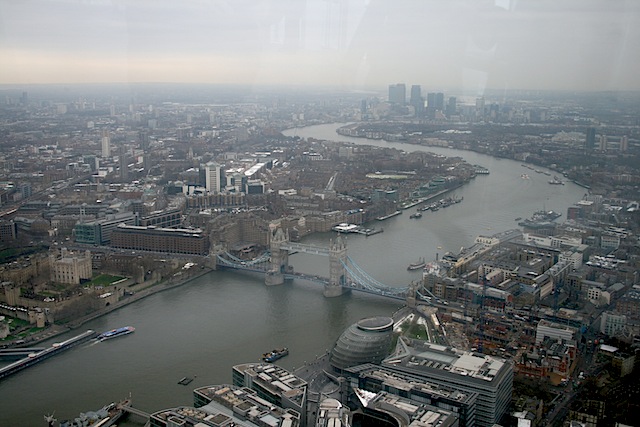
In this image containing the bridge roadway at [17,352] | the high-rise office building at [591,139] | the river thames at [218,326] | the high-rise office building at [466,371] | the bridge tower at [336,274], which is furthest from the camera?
the high-rise office building at [591,139]

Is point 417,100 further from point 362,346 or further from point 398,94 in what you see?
point 362,346

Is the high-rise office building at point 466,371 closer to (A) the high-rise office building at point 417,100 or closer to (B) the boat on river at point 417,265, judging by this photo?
(B) the boat on river at point 417,265

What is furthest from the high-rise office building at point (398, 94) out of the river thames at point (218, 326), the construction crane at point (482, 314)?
the construction crane at point (482, 314)

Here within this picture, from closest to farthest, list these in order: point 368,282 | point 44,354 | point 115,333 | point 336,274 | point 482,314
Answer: point 44,354
point 115,333
point 482,314
point 336,274
point 368,282

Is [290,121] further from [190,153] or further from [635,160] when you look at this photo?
[635,160]

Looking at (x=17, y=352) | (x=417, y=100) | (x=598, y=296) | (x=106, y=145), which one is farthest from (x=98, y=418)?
(x=417, y=100)

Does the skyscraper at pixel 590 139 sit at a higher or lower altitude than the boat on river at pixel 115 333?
higher

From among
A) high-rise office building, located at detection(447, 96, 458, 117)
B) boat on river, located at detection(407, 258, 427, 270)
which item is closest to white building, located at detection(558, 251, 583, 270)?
boat on river, located at detection(407, 258, 427, 270)

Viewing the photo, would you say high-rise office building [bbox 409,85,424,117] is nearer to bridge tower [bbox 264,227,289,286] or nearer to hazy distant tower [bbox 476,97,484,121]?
hazy distant tower [bbox 476,97,484,121]
